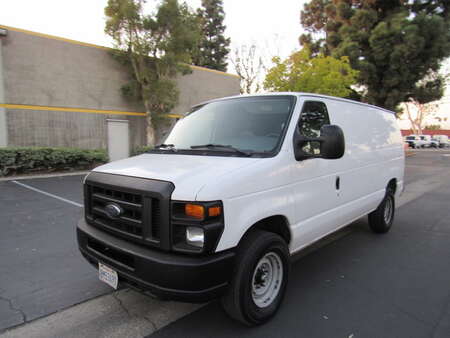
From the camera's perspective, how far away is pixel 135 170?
2666mm

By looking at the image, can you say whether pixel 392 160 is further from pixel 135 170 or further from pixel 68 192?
pixel 68 192

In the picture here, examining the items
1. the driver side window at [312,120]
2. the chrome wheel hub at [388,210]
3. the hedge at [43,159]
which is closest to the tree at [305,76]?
the hedge at [43,159]

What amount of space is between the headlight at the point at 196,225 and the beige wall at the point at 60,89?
47.1ft

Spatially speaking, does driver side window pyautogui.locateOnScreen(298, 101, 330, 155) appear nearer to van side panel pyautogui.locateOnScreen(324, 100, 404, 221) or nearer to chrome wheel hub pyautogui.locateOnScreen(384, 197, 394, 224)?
van side panel pyautogui.locateOnScreen(324, 100, 404, 221)

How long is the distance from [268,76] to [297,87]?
1.56 m

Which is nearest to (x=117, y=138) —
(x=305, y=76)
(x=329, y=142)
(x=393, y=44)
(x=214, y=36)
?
(x=305, y=76)

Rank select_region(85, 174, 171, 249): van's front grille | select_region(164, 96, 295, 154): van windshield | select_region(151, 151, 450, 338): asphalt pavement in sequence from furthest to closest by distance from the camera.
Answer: select_region(164, 96, 295, 154): van windshield → select_region(151, 151, 450, 338): asphalt pavement → select_region(85, 174, 171, 249): van's front grille

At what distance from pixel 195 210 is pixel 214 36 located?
3520 cm

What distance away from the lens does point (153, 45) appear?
15.8 meters

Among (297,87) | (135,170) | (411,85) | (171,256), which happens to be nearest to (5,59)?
(297,87)

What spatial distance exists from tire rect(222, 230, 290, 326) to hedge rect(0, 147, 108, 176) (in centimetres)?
1124

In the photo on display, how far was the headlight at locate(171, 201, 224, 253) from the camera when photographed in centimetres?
216

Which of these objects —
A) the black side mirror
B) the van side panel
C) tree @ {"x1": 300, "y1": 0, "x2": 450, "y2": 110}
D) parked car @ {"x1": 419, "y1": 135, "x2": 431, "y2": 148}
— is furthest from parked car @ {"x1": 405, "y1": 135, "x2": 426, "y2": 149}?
the black side mirror

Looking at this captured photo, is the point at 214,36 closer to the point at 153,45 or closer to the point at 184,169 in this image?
the point at 153,45
